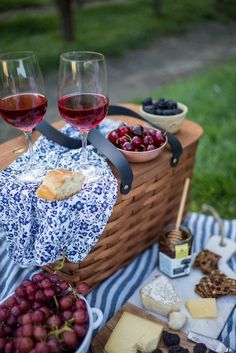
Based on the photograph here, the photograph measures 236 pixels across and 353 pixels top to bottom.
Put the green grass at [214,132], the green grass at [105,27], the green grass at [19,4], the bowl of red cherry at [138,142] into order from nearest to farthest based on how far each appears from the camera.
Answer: the bowl of red cherry at [138,142], the green grass at [214,132], the green grass at [105,27], the green grass at [19,4]

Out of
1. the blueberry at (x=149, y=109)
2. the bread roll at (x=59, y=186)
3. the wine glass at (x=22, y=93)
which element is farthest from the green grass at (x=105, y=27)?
the bread roll at (x=59, y=186)

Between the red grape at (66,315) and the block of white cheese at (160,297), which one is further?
the block of white cheese at (160,297)

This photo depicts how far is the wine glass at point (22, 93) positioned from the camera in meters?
1.22

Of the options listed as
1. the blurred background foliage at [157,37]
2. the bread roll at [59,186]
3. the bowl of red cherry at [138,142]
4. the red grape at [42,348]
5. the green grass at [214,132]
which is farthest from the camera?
the blurred background foliage at [157,37]

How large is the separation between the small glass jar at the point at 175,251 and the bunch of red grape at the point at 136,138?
34 cm

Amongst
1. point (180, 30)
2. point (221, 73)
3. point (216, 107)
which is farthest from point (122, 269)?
point (180, 30)

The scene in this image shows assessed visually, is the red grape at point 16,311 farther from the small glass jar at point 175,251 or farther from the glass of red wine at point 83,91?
the small glass jar at point 175,251

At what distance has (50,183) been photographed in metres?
1.20

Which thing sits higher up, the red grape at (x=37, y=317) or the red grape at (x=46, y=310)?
the red grape at (x=37, y=317)

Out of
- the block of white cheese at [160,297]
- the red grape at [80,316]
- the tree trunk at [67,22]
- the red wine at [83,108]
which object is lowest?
the tree trunk at [67,22]

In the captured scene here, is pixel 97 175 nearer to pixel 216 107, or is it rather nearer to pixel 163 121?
pixel 163 121

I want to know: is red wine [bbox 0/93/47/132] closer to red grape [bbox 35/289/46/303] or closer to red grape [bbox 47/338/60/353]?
red grape [bbox 35/289/46/303]

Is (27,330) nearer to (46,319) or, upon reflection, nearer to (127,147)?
(46,319)

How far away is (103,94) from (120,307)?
732mm
